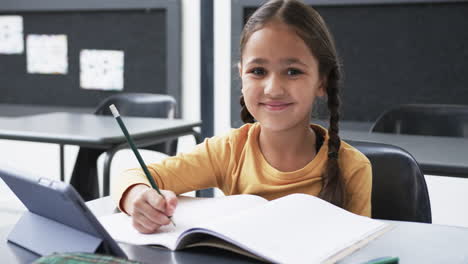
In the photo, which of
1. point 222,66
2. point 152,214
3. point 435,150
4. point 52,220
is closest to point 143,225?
point 152,214

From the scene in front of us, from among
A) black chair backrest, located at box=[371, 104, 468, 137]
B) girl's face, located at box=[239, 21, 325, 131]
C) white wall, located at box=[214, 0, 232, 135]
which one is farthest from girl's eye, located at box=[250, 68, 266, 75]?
white wall, located at box=[214, 0, 232, 135]

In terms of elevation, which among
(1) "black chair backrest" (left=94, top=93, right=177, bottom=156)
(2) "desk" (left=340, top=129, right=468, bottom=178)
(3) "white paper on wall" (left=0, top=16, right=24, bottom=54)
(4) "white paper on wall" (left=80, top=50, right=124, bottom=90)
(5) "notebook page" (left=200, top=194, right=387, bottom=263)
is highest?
(3) "white paper on wall" (left=0, top=16, right=24, bottom=54)

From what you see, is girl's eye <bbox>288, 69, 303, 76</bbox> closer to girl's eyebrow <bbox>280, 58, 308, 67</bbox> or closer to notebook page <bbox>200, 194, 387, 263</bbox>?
girl's eyebrow <bbox>280, 58, 308, 67</bbox>

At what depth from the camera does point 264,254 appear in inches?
26.2

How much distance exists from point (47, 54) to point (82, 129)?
180 cm

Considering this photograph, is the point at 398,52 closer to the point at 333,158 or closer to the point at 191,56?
the point at 191,56

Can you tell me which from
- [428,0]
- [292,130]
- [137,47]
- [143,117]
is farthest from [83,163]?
[428,0]

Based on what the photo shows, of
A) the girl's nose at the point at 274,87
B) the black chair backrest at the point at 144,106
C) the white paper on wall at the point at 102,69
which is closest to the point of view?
the girl's nose at the point at 274,87

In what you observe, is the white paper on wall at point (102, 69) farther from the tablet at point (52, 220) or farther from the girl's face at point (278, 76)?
the tablet at point (52, 220)

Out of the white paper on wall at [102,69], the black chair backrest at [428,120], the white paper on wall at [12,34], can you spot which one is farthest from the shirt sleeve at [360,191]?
the white paper on wall at [12,34]

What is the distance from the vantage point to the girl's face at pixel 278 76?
41.6 inches

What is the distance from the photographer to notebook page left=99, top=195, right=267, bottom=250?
2.54 ft

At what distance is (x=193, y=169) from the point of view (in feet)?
3.78

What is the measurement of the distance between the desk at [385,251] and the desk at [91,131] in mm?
1300
